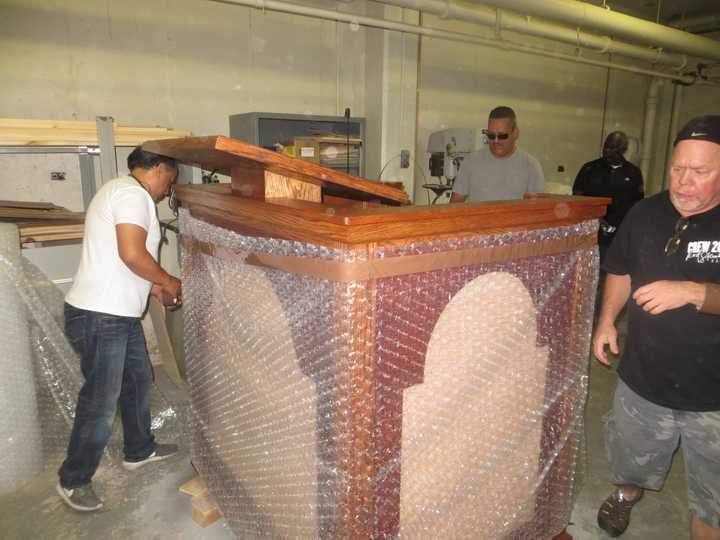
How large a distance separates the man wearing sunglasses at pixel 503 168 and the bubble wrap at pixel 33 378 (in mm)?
2046

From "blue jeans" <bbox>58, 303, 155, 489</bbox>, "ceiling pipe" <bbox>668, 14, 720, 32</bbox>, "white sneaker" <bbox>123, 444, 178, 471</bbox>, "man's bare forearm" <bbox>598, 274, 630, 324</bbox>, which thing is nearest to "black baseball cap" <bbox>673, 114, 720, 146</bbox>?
"man's bare forearm" <bbox>598, 274, 630, 324</bbox>

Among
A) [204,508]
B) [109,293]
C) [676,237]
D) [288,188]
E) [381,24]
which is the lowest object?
[204,508]

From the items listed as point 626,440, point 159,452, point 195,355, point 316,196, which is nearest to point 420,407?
point 316,196

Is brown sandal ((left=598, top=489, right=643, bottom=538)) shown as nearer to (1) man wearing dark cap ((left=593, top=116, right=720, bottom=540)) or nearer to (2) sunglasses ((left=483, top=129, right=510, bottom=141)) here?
(1) man wearing dark cap ((left=593, top=116, right=720, bottom=540))

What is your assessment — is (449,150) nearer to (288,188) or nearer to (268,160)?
(288,188)

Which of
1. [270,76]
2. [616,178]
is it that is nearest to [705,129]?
[616,178]

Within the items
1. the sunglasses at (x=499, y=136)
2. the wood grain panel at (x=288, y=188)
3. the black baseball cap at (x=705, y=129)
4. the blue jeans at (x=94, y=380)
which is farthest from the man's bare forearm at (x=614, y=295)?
the blue jeans at (x=94, y=380)

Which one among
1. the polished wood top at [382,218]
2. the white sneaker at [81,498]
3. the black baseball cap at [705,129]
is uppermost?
the black baseball cap at [705,129]

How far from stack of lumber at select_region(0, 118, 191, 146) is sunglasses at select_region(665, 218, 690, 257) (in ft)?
7.48

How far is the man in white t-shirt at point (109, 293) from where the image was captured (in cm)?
167

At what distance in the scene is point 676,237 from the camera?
135cm

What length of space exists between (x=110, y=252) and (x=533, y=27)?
3305mm

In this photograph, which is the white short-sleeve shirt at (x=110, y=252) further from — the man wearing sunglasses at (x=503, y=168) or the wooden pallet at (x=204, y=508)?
the man wearing sunglasses at (x=503, y=168)

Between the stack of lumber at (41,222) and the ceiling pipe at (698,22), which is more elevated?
the ceiling pipe at (698,22)
